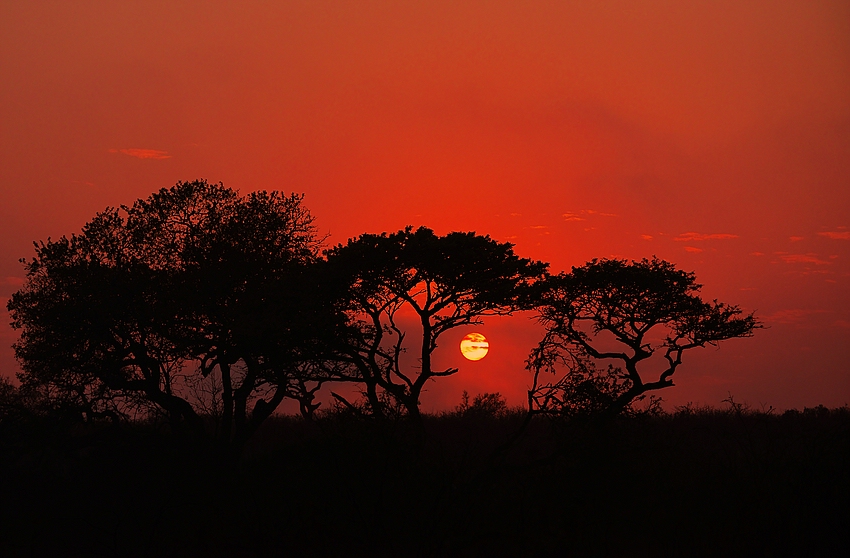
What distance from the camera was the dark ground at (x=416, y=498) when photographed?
2439 centimetres

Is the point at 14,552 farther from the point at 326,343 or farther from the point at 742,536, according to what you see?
the point at 742,536

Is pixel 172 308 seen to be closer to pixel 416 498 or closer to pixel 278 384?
pixel 278 384

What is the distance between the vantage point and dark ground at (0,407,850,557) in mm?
24391

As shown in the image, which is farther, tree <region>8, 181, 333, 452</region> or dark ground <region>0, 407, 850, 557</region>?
tree <region>8, 181, 333, 452</region>

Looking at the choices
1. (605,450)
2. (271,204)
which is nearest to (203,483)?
(271,204)

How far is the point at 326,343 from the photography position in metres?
36.3

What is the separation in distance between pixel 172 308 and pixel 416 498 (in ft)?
51.1

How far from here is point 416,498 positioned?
27.4 meters

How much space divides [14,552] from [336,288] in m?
16.7

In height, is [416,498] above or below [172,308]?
below

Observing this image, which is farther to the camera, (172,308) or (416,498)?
(172,308)

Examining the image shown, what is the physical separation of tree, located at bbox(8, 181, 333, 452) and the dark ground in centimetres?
252

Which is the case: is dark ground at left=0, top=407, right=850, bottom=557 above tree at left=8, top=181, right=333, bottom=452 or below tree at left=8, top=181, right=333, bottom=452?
below

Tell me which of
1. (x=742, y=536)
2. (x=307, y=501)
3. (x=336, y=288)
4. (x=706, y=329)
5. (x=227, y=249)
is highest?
(x=227, y=249)
